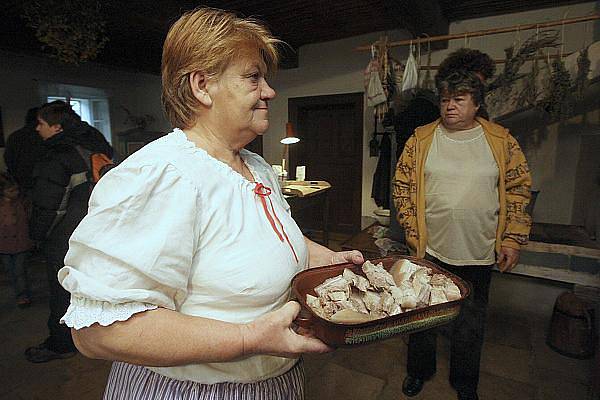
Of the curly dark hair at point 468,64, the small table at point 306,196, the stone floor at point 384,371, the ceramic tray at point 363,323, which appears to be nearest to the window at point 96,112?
the small table at point 306,196

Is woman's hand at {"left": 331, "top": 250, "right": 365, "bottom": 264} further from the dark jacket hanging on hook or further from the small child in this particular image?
the dark jacket hanging on hook

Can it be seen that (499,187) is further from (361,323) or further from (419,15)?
(419,15)

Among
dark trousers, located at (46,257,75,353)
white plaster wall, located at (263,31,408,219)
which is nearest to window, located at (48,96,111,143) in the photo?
white plaster wall, located at (263,31,408,219)

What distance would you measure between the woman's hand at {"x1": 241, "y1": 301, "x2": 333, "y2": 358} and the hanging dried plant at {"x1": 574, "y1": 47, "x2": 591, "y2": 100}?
2528mm

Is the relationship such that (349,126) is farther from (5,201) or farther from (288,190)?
(5,201)

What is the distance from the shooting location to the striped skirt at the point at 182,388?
70cm

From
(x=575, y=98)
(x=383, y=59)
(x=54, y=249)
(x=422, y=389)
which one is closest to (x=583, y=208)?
(x=575, y=98)

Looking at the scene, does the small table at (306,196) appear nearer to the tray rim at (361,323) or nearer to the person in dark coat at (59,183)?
the person in dark coat at (59,183)

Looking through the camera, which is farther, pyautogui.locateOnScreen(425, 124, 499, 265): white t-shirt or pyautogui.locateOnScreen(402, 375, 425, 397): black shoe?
pyautogui.locateOnScreen(402, 375, 425, 397): black shoe

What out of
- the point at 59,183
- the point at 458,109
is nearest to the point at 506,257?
the point at 458,109

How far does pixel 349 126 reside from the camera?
4270mm

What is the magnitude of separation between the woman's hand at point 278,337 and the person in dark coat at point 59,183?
1645 millimetres

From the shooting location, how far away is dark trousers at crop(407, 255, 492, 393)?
164cm

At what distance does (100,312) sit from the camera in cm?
53
